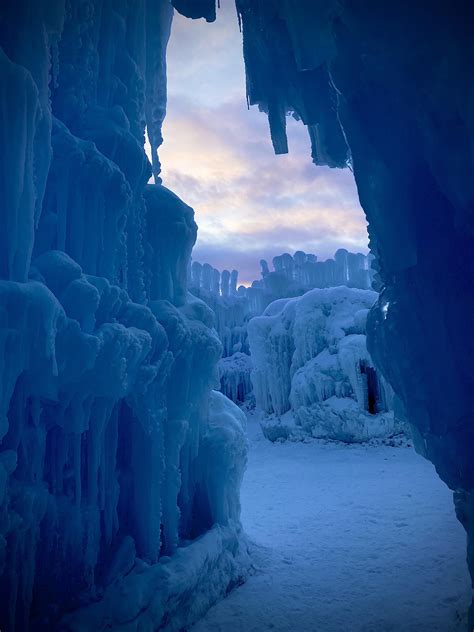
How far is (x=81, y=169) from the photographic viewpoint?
5.02 m

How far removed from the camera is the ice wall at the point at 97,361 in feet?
12.7

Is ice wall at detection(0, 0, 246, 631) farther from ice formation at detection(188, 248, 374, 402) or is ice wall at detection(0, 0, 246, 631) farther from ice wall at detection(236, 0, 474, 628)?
ice formation at detection(188, 248, 374, 402)

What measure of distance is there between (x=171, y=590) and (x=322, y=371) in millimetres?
13445

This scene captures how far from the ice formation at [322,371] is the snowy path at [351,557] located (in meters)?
3.76

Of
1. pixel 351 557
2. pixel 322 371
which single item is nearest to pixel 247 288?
pixel 322 371

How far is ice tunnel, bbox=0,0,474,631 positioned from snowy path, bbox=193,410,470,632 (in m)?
0.82

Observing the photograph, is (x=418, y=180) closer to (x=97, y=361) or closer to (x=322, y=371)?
(x=97, y=361)

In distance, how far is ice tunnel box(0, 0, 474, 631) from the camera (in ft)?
13.3

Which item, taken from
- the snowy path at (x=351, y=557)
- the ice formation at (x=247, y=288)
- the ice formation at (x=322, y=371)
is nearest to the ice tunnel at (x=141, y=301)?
the snowy path at (x=351, y=557)

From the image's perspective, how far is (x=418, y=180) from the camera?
18.1 ft

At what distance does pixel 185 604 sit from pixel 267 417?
1487 centimetres

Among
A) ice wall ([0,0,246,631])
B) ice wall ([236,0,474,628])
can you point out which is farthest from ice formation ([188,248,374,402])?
ice wall ([236,0,474,628])

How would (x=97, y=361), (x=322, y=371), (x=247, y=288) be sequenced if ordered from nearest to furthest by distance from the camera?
1. (x=97, y=361)
2. (x=322, y=371)
3. (x=247, y=288)

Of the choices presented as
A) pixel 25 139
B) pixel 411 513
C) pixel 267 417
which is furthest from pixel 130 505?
pixel 267 417
